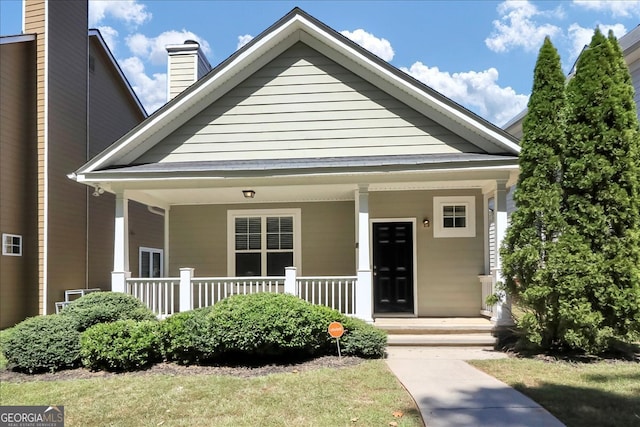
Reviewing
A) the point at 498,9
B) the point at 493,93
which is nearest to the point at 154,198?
the point at 498,9

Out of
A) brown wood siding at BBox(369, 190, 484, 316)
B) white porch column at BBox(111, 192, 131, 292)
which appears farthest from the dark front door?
white porch column at BBox(111, 192, 131, 292)

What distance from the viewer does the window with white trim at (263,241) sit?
1073 cm

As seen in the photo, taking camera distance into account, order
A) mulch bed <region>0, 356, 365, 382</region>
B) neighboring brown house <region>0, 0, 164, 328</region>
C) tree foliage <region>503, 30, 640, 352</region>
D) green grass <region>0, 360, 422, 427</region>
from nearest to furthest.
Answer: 1. green grass <region>0, 360, 422, 427</region>
2. mulch bed <region>0, 356, 365, 382</region>
3. tree foliage <region>503, 30, 640, 352</region>
4. neighboring brown house <region>0, 0, 164, 328</region>

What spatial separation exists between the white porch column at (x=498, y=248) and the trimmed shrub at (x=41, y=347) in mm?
6636

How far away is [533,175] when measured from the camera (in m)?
7.14

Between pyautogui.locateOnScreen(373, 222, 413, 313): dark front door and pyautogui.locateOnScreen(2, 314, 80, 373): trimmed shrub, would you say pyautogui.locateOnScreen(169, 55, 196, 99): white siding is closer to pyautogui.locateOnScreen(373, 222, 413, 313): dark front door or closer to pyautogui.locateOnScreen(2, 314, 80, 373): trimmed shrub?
pyautogui.locateOnScreen(373, 222, 413, 313): dark front door

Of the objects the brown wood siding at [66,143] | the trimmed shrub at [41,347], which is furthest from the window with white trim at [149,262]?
the trimmed shrub at [41,347]

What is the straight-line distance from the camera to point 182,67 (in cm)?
1238

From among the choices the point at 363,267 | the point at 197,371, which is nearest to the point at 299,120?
the point at 363,267

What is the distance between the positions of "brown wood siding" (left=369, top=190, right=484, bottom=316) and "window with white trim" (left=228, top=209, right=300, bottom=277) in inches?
107

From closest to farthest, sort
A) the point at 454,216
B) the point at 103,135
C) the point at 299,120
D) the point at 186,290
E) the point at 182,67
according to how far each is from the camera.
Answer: the point at 186,290
the point at 299,120
the point at 454,216
the point at 182,67
the point at 103,135

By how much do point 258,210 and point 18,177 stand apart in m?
5.82

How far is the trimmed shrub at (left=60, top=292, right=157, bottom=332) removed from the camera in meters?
7.23

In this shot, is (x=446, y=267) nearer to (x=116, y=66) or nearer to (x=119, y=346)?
(x=119, y=346)
